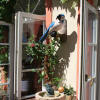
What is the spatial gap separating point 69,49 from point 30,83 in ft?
3.41

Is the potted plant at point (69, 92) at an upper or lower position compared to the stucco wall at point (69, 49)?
lower

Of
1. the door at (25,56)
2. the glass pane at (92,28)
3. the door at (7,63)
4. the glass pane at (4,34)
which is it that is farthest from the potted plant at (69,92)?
the glass pane at (4,34)

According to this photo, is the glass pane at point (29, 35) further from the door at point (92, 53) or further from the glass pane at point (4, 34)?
the door at point (92, 53)

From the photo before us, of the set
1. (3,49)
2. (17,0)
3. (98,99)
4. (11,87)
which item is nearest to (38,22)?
(17,0)

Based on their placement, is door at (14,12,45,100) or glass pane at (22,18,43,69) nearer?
door at (14,12,45,100)

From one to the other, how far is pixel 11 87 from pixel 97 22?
77.1 inches

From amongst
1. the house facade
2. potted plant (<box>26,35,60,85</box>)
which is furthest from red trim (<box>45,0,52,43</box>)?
potted plant (<box>26,35,60,85</box>)

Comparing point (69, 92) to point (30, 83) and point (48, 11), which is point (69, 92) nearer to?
point (30, 83)

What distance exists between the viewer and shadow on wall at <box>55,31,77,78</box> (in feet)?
9.73

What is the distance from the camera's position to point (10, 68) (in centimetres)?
331

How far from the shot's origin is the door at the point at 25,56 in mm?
3100

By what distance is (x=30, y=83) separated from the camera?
11.1 ft

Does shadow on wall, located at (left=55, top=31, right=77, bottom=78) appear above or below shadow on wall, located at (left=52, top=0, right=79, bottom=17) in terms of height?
below

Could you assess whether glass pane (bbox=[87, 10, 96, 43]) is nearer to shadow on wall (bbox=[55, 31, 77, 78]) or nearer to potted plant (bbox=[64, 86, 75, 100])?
shadow on wall (bbox=[55, 31, 77, 78])
